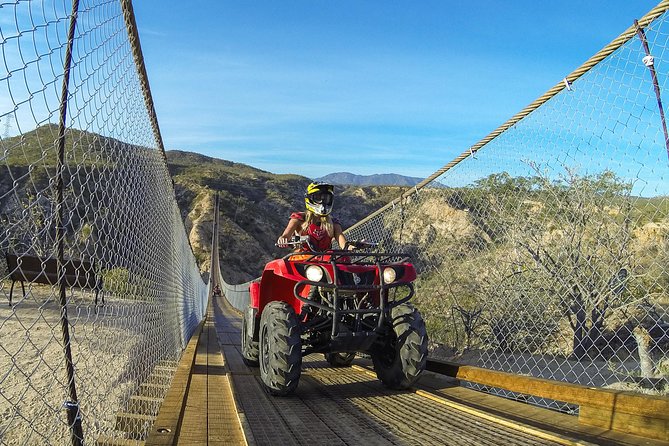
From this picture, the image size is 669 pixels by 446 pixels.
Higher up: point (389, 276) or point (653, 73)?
point (653, 73)

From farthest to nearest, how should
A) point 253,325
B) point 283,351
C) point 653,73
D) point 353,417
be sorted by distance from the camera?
1. point 253,325
2. point 283,351
3. point 353,417
4. point 653,73

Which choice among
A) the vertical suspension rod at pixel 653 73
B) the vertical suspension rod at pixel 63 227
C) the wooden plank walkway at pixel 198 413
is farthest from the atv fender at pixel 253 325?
the vertical suspension rod at pixel 653 73

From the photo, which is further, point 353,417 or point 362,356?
point 362,356

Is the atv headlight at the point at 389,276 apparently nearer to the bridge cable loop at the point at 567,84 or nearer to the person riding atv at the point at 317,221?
the person riding atv at the point at 317,221

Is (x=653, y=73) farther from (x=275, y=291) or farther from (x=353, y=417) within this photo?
(x=275, y=291)

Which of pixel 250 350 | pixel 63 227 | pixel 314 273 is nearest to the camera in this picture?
pixel 63 227

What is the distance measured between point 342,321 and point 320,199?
1.36 m

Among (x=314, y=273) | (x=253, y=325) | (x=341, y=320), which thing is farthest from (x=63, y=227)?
(x=253, y=325)

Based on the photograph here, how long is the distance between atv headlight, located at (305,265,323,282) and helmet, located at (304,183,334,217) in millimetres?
1173

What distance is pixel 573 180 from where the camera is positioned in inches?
160

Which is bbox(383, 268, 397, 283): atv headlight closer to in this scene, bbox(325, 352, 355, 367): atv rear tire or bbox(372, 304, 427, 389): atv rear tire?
bbox(372, 304, 427, 389): atv rear tire

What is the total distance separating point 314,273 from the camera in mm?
3992

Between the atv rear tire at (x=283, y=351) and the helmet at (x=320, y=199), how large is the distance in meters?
1.41

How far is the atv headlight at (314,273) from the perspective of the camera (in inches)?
157
